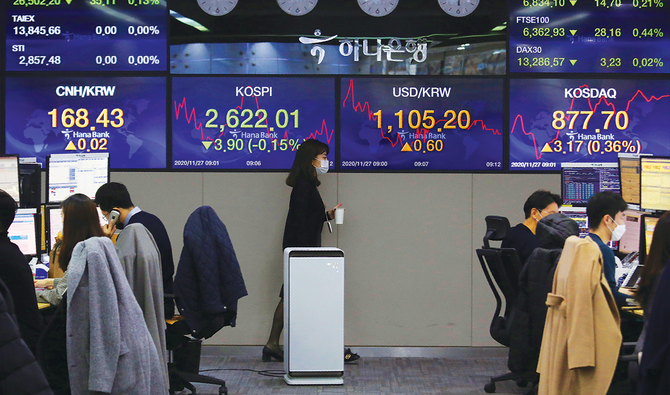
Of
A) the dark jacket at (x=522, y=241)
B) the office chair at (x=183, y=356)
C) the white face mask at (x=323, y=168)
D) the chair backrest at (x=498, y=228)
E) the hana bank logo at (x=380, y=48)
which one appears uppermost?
the hana bank logo at (x=380, y=48)

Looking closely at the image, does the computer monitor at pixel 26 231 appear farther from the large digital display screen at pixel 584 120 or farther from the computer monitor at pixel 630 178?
the computer monitor at pixel 630 178

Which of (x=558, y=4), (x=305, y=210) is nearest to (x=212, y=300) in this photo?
(x=305, y=210)

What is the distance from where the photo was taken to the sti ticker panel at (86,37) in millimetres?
5223

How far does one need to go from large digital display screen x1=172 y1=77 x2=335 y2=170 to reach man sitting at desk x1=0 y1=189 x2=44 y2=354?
7.38 feet

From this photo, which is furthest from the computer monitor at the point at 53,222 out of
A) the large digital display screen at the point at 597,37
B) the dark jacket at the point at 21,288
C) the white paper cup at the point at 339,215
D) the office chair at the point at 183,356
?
the large digital display screen at the point at 597,37

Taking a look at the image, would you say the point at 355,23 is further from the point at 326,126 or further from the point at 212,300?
the point at 212,300

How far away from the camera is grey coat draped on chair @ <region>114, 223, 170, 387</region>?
3.31 meters

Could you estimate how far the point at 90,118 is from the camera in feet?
17.3

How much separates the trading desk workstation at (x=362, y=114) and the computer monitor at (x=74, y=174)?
2.77ft

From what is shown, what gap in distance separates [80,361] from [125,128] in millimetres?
2897

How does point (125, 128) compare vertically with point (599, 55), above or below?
below

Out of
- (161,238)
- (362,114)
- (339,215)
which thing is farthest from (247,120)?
(161,238)

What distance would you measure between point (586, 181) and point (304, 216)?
6.50ft

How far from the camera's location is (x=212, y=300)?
389cm
